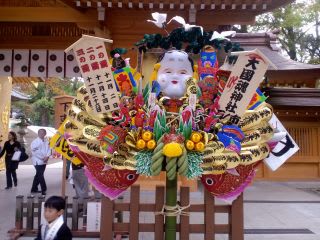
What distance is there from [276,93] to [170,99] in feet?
26.8

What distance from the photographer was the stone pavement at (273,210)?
17.6 ft

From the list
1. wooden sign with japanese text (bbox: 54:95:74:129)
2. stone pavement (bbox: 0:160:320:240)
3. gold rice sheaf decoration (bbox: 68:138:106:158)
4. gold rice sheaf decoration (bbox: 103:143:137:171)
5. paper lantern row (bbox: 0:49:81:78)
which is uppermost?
paper lantern row (bbox: 0:49:81:78)

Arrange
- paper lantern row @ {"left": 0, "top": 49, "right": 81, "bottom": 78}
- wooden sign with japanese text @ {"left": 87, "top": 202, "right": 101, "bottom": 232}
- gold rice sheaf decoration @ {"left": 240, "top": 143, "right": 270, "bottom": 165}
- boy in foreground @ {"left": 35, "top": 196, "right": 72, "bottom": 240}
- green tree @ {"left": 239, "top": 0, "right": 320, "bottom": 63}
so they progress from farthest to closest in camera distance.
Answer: green tree @ {"left": 239, "top": 0, "right": 320, "bottom": 63} < paper lantern row @ {"left": 0, "top": 49, "right": 81, "bottom": 78} < wooden sign with japanese text @ {"left": 87, "top": 202, "right": 101, "bottom": 232} < gold rice sheaf decoration @ {"left": 240, "top": 143, "right": 270, "bottom": 165} < boy in foreground @ {"left": 35, "top": 196, "right": 72, "bottom": 240}

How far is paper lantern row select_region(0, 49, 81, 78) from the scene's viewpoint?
388 inches

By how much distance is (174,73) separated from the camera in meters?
3.86

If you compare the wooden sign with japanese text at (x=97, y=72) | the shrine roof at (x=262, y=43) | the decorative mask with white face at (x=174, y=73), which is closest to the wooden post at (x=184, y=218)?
the decorative mask with white face at (x=174, y=73)

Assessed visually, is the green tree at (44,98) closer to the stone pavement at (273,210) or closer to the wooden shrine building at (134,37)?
the wooden shrine building at (134,37)

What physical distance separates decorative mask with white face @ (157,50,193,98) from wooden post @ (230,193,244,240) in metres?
1.32

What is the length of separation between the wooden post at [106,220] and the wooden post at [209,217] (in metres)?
1.03

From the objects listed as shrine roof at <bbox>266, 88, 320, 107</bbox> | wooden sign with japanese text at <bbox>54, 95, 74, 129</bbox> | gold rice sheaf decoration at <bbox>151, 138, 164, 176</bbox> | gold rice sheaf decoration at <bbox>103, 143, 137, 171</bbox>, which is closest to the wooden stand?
gold rice sheaf decoration at <bbox>103, 143, 137, 171</bbox>

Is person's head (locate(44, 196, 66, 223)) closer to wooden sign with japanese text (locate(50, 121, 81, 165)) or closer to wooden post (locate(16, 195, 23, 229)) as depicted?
wooden sign with japanese text (locate(50, 121, 81, 165))

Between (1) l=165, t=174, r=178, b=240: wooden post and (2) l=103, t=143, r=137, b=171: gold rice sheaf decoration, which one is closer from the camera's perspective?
(2) l=103, t=143, r=137, b=171: gold rice sheaf decoration

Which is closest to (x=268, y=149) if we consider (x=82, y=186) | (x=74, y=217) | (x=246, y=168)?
(x=246, y=168)

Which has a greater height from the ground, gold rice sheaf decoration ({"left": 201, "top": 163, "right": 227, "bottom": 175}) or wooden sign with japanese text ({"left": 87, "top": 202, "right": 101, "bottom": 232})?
gold rice sheaf decoration ({"left": 201, "top": 163, "right": 227, "bottom": 175})
